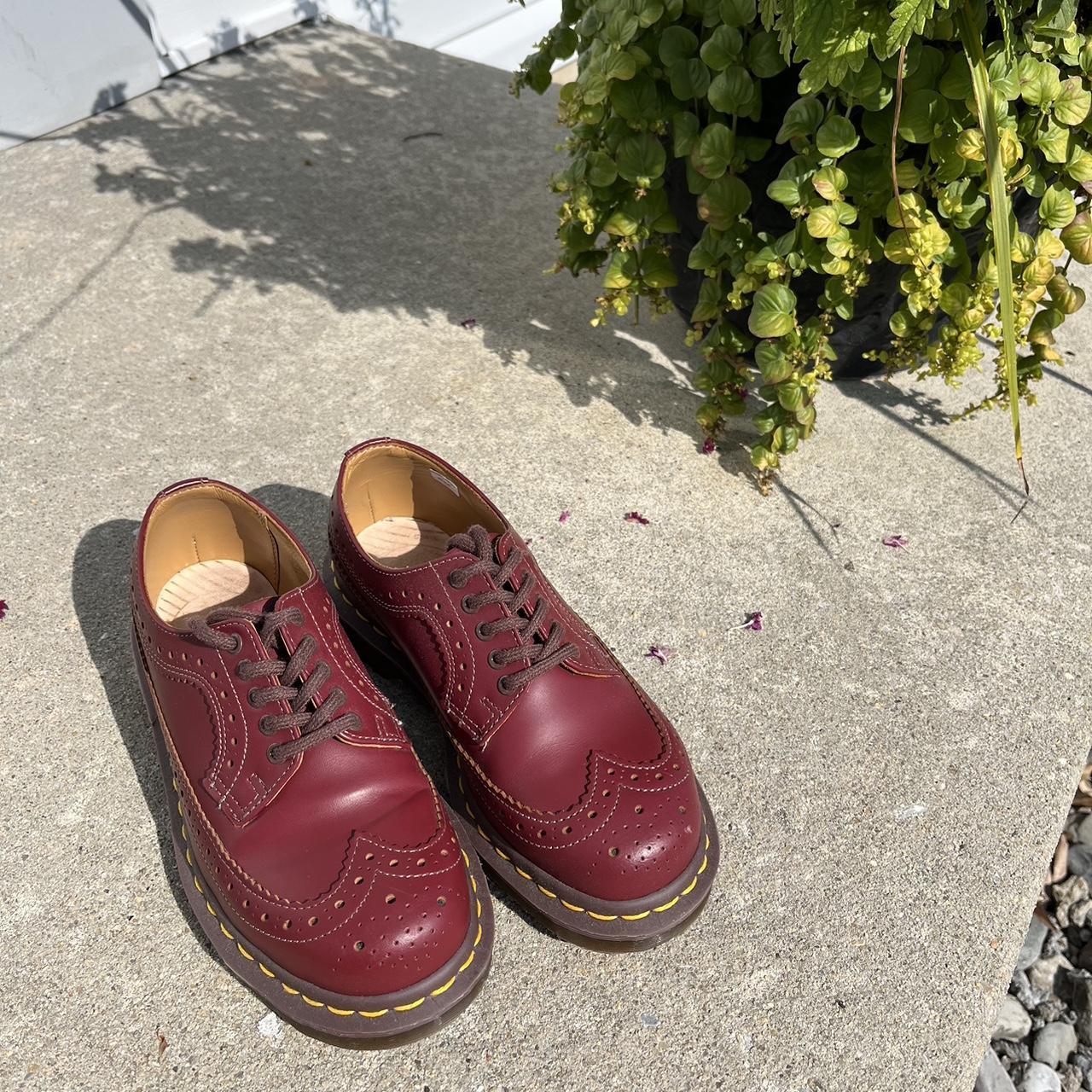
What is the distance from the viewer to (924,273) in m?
1.71

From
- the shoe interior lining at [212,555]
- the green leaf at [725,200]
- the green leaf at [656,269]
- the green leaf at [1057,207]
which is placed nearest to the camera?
the shoe interior lining at [212,555]

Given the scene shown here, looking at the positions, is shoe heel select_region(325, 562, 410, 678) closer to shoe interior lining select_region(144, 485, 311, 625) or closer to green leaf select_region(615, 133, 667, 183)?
shoe interior lining select_region(144, 485, 311, 625)

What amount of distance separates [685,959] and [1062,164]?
149cm

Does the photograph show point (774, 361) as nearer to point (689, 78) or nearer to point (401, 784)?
point (689, 78)

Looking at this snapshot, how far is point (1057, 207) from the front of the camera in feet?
5.57

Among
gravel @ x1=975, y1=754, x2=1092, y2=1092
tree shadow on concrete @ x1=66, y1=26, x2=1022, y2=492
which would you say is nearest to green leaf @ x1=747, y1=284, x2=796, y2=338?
tree shadow on concrete @ x1=66, y1=26, x2=1022, y2=492

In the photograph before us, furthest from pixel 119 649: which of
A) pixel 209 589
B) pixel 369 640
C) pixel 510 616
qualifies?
pixel 510 616

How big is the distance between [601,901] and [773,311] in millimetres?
1096

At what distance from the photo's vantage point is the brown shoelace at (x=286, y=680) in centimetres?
135

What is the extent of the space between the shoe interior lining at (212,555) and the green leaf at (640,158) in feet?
3.25

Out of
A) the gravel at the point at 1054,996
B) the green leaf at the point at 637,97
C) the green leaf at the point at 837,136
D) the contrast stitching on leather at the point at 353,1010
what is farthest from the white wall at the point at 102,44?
the gravel at the point at 1054,996

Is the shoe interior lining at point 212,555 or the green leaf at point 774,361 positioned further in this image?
the green leaf at point 774,361

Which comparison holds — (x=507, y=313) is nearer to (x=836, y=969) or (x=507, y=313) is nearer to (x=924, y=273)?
(x=924, y=273)

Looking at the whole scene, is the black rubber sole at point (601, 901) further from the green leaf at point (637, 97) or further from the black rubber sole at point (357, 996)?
the green leaf at point (637, 97)
